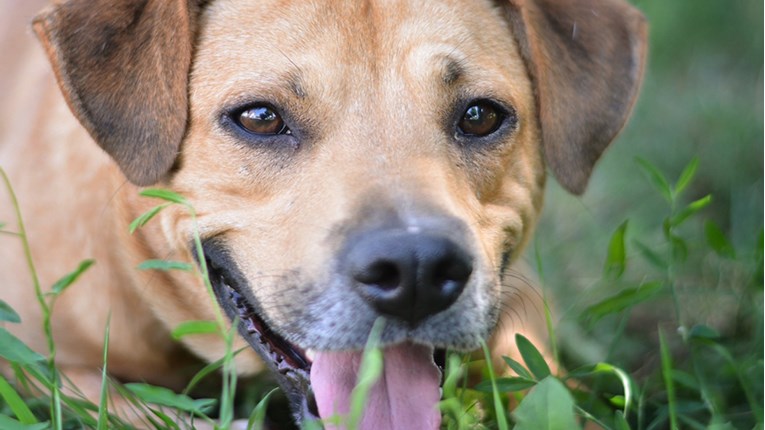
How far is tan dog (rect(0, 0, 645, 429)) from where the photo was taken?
2.98 m

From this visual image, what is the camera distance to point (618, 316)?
15.6 ft

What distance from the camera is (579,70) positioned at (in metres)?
3.86

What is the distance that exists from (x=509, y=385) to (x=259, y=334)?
31.8 inches

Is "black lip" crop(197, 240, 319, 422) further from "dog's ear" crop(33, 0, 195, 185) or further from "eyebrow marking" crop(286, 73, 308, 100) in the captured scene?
"eyebrow marking" crop(286, 73, 308, 100)

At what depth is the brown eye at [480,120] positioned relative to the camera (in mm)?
3516

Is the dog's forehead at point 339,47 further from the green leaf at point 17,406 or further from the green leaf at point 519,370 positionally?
the green leaf at point 17,406

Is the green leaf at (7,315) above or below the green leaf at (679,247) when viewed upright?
above

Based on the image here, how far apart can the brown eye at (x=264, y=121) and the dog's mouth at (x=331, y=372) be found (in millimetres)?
406

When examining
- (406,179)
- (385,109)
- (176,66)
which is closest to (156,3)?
(176,66)

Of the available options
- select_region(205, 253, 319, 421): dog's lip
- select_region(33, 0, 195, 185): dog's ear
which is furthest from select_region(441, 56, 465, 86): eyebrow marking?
select_region(205, 253, 319, 421): dog's lip

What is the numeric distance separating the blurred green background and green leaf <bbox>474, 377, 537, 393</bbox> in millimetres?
625

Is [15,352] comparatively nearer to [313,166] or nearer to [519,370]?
[313,166]

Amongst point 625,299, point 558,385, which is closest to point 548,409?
point 558,385

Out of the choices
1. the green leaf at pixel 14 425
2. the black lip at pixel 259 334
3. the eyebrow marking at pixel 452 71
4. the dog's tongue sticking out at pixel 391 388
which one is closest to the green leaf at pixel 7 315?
the green leaf at pixel 14 425
